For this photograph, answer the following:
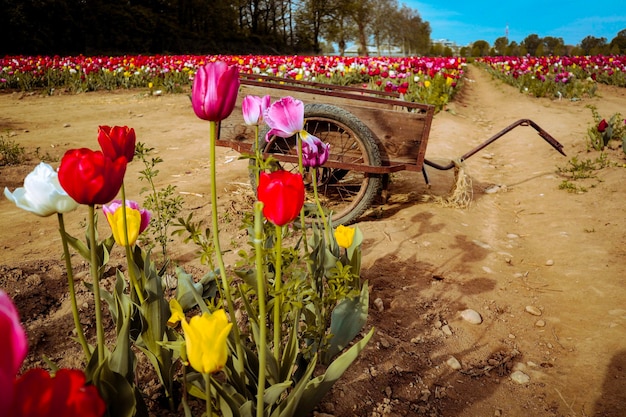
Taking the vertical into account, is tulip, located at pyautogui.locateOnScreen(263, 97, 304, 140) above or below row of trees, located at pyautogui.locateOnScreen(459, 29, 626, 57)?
below

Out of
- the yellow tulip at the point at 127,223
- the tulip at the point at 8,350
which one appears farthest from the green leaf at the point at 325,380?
the tulip at the point at 8,350

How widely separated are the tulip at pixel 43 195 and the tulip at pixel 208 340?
41cm

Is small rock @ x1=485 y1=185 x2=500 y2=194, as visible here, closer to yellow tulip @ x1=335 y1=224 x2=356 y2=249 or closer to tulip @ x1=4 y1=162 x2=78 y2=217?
yellow tulip @ x1=335 y1=224 x2=356 y2=249

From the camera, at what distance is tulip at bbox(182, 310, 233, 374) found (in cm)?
73

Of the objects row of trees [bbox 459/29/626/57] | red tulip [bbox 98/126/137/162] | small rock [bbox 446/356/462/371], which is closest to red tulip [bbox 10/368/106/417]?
red tulip [bbox 98/126/137/162]

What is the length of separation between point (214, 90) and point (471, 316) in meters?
1.87

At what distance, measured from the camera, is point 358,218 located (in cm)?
343

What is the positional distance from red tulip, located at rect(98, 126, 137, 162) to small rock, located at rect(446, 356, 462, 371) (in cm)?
154

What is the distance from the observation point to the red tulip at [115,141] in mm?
1041

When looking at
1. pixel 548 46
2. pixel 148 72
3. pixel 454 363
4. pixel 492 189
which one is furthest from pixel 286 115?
pixel 548 46

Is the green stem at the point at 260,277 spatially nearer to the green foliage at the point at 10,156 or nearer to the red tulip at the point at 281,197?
the red tulip at the point at 281,197

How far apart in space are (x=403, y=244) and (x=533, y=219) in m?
1.49

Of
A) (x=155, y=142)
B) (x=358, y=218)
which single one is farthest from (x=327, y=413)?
(x=155, y=142)

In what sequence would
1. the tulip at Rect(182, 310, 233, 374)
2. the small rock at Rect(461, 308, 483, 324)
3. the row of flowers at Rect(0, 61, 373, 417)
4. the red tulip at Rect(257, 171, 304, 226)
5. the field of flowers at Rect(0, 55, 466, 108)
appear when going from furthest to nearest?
the field of flowers at Rect(0, 55, 466, 108) → the small rock at Rect(461, 308, 483, 324) → the red tulip at Rect(257, 171, 304, 226) → the tulip at Rect(182, 310, 233, 374) → the row of flowers at Rect(0, 61, 373, 417)
